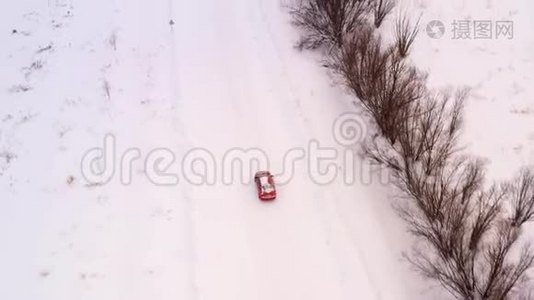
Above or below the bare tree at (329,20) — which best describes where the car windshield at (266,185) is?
below

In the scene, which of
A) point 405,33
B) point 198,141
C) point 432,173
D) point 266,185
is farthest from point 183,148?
point 405,33

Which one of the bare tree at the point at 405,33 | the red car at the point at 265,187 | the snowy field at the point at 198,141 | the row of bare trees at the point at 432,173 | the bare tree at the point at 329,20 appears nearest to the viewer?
the row of bare trees at the point at 432,173

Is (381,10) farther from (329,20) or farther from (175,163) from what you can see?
(175,163)

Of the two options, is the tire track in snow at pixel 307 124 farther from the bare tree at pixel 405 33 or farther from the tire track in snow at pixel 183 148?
the bare tree at pixel 405 33

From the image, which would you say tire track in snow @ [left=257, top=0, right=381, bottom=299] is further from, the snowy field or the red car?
the red car

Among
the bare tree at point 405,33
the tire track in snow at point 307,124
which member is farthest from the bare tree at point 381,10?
the tire track in snow at point 307,124

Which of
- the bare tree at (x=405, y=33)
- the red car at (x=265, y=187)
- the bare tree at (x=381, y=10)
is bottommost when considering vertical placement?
the red car at (x=265, y=187)
